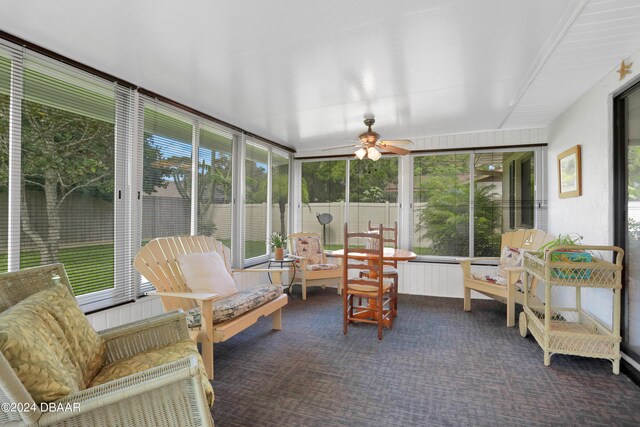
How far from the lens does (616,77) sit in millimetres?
2656

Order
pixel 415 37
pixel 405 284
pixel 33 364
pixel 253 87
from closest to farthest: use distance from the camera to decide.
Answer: pixel 33 364, pixel 415 37, pixel 253 87, pixel 405 284

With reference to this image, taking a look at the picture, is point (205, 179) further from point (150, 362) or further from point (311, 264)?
point (150, 362)

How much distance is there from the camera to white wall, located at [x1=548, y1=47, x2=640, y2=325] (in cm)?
275

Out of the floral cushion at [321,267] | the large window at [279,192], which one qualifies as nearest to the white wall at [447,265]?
the floral cushion at [321,267]

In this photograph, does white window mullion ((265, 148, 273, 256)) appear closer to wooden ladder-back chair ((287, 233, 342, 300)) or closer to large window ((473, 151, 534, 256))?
wooden ladder-back chair ((287, 233, 342, 300))

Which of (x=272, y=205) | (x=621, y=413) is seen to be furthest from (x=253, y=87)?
(x=621, y=413)

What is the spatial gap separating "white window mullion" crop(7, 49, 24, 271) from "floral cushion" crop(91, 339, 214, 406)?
1.15 meters

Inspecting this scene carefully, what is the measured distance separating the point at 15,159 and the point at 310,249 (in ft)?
11.9

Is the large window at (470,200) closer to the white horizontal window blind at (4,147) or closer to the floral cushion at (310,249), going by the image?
the floral cushion at (310,249)

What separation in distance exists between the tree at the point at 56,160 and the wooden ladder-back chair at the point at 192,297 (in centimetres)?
60

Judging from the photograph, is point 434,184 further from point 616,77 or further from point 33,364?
point 33,364

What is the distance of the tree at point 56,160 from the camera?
7.43ft

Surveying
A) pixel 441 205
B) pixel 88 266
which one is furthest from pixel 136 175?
pixel 441 205

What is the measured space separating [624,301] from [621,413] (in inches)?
39.5
